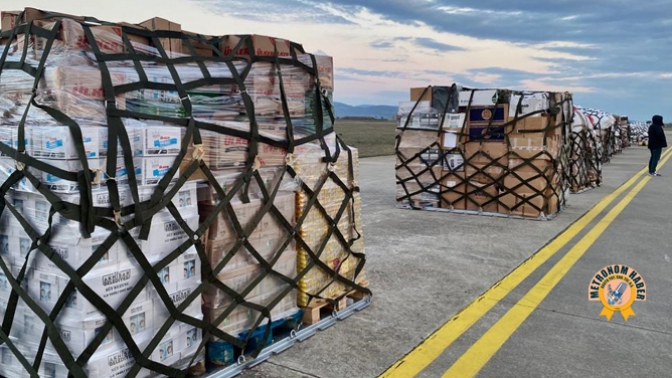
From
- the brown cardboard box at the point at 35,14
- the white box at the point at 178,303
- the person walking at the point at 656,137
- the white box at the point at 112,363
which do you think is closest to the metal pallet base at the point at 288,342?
the white box at the point at 178,303

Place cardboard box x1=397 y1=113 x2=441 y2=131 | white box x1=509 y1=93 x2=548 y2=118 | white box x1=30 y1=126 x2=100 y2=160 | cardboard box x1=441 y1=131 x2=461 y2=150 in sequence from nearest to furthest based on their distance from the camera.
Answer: white box x1=30 y1=126 x2=100 y2=160, white box x1=509 y1=93 x2=548 y2=118, cardboard box x1=441 y1=131 x2=461 y2=150, cardboard box x1=397 y1=113 x2=441 y2=131

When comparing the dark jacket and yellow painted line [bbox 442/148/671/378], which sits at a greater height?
the dark jacket

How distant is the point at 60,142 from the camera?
2750mm

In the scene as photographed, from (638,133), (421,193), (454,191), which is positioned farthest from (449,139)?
(638,133)

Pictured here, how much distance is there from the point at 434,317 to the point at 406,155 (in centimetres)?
601

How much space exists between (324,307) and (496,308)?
160 centimetres

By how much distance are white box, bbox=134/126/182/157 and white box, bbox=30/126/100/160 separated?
0.25 meters

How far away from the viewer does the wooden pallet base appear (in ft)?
14.2

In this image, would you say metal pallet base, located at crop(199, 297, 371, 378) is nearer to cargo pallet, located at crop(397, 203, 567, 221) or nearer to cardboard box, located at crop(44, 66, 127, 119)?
cardboard box, located at crop(44, 66, 127, 119)

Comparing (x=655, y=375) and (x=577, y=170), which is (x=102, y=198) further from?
(x=577, y=170)

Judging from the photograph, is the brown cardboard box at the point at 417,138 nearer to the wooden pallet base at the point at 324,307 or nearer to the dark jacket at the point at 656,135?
the wooden pallet base at the point at 324,307

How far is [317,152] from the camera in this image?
4.37 m

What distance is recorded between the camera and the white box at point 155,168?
3.05 metres

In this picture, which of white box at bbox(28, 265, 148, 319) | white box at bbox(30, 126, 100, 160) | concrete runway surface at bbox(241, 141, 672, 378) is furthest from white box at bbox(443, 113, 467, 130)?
white box at bbox(30, 126, 100, 160)
